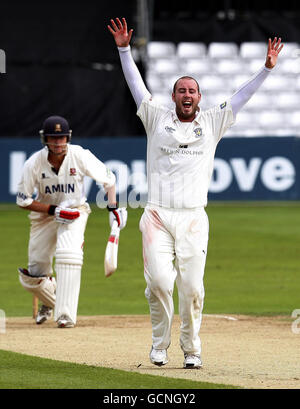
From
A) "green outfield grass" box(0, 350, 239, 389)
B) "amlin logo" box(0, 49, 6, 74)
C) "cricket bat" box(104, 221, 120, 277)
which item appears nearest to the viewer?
"green outfield grass" box(0, 350, 239, 389)

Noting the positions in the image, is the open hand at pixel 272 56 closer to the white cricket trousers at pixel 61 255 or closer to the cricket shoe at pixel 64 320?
the white cricket trousers at pixel 61 255

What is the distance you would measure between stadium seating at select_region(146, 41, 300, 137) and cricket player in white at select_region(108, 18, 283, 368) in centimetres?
1991

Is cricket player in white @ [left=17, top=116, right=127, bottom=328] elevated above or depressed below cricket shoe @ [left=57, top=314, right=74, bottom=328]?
above

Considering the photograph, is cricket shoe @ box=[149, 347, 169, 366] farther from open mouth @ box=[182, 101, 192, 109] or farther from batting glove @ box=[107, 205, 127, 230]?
batting glove @ box=[107, 205, 127, 230]

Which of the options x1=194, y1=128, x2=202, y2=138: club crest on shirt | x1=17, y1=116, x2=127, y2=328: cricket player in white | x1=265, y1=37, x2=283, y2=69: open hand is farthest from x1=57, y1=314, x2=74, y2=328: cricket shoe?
x1=265, y1=37, x2=283, y2=69: open hand

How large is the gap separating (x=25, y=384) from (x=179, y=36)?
22189 mm

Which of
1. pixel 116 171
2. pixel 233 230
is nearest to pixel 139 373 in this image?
pixel 233 230

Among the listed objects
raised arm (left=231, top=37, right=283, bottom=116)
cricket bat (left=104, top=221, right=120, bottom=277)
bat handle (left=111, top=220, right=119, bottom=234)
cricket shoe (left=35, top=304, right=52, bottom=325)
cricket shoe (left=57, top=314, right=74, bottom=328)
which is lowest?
cricket shoe (left=35, top=304, right=52, bottom=325)

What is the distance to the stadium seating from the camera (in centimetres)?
2869

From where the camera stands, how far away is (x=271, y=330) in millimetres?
11250

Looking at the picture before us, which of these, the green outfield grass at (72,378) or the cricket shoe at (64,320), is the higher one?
the green outfield grass at (72,378)

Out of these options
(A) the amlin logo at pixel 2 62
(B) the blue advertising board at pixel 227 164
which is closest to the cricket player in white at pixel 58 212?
(B) the blue advertising board at pixel 227 164

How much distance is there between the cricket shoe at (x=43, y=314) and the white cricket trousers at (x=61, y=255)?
0.44 m

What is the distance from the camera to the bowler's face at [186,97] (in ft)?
27.9
